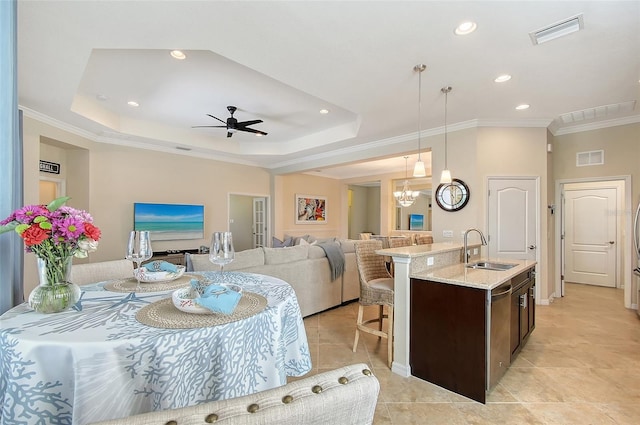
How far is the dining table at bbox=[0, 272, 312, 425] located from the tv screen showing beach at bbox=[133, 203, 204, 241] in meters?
4.49

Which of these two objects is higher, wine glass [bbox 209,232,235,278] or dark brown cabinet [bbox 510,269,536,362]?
wine glass [bbox 209,232,235,278]

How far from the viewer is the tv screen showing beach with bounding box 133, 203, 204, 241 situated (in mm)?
5297

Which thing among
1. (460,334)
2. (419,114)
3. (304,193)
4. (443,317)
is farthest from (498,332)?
(304,193)

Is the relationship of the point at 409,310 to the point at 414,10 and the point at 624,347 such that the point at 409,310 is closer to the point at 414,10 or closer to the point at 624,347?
the point at 414,10

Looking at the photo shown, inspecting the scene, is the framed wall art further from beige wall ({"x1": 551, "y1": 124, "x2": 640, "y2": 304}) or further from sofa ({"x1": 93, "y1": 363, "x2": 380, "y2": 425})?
sofa ({"x1": 93, "y1": 363, "x2": 380, "y2": 425})

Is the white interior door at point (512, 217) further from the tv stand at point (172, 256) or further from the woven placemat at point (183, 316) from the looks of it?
the tv stand at point (172, 256)

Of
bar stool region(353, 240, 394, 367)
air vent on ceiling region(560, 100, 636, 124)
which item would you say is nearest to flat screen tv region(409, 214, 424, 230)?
air vent on ceiling region(560, 100, 636, 124)

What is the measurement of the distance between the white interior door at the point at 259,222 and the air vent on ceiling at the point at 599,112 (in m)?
6.11

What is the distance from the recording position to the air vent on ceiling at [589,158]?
4.40 meters

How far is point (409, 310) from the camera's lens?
247 cm

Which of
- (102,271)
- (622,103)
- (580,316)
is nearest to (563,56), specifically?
(622,103)

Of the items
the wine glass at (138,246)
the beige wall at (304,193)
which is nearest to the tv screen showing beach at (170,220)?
the beige wall at (304,193)

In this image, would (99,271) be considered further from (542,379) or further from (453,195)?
(453,195)

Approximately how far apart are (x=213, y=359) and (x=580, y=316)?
4856mm
